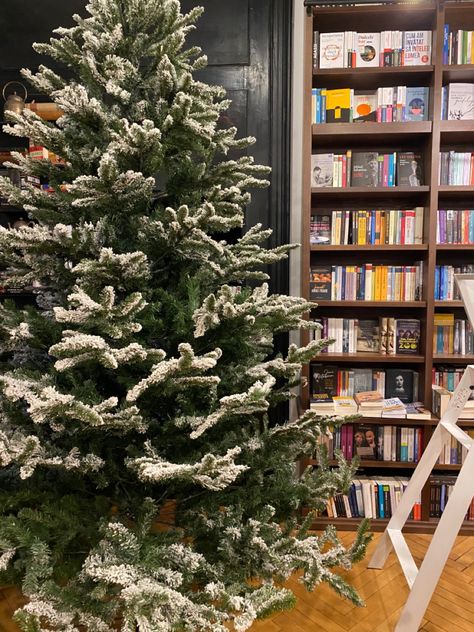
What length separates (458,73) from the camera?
88.9 inches

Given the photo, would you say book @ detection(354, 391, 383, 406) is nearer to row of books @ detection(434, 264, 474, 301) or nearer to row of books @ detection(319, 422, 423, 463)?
row of books @ detection(319, 422, 423, 463)

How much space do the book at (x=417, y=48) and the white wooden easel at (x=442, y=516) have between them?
1.27 meters

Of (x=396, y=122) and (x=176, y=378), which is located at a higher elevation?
(x=396, y=122)

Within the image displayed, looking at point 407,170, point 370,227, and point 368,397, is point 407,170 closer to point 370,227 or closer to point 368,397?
point 370,227

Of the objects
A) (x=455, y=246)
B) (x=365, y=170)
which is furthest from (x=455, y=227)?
(x=365, y=170)

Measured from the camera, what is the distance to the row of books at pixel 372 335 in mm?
2441

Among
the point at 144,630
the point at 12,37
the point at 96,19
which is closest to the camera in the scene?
the point at 144,630

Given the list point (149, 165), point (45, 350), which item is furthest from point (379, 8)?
point (45, 350)

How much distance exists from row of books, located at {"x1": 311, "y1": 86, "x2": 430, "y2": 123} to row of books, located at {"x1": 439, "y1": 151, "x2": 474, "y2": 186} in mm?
228

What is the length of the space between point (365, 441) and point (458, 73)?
6.12 feet

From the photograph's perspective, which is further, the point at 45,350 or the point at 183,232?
the point at 45,350

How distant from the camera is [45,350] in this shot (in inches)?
60.7

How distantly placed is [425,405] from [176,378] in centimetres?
157

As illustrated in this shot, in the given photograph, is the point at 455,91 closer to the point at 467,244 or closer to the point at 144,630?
the point at 467,244
